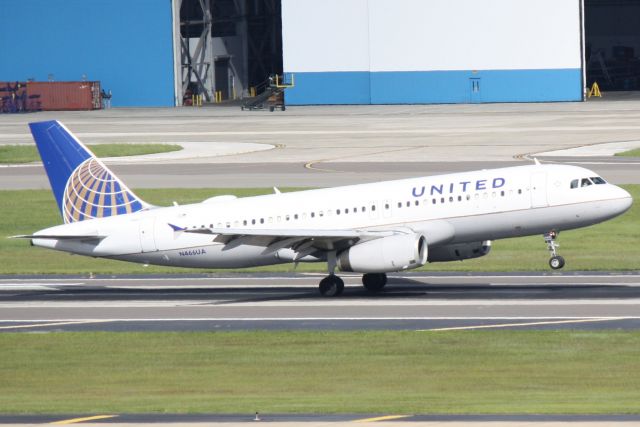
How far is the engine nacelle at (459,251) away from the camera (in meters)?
43.1

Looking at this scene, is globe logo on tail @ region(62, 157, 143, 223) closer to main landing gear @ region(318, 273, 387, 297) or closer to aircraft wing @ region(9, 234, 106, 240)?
aircraft wing @ region(9, 234, 106, 240)

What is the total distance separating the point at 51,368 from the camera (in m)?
32.7

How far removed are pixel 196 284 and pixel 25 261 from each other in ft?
34.0

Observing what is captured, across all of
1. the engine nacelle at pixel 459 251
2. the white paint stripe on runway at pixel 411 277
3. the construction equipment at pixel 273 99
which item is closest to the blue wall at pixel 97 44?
the construction equipment at pixel 273 99

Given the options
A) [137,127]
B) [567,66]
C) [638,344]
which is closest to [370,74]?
[567,66]

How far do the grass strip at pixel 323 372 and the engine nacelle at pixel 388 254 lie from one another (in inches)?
192

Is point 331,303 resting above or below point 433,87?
below

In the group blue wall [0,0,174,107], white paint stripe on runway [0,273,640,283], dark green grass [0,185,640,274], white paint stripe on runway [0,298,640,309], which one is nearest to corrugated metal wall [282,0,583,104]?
blue wall [0,0,174,107]

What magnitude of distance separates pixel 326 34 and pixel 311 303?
4027 inches

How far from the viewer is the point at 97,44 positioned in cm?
14712

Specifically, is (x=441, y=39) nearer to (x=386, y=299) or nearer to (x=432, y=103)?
(x=432, y=103)

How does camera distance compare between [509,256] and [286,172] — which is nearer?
[509,256]

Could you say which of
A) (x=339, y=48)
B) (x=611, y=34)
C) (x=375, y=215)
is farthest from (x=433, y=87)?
(x=375, y=215)

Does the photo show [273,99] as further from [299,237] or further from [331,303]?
[299,237]
